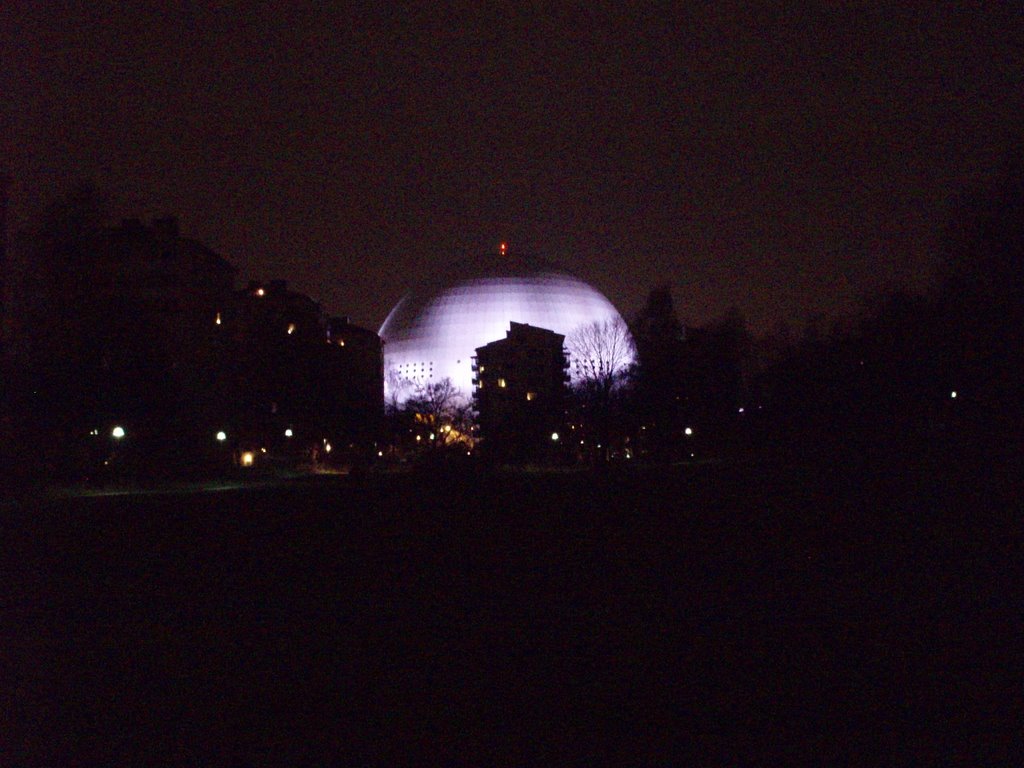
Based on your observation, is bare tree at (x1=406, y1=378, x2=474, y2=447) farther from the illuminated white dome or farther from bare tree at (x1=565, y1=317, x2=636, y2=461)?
the illuminated white dome

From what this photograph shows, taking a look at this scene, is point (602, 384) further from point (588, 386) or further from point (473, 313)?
point (473, 313)

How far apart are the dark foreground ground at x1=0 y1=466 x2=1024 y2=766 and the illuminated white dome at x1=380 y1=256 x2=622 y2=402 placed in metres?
78.7

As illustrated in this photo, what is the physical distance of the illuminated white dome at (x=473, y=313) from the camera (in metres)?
97.6

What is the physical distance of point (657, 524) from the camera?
51.1 feet

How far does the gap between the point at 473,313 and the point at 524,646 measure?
95688mm

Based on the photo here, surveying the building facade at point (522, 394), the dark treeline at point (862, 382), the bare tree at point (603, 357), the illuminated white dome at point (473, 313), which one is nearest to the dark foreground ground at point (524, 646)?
the dark treeline at point (862, 382)

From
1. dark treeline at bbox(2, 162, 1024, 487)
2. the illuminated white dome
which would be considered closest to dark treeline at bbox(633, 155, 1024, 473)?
dark treeline at bbox(2, 162, 1024, 487)

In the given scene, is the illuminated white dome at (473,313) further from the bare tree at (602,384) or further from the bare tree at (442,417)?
the bare tree at (602,384)

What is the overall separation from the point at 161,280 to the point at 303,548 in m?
44.5

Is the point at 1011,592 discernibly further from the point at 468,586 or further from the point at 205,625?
the point at 205,625

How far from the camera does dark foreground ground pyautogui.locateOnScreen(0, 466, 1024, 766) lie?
5.34 metres

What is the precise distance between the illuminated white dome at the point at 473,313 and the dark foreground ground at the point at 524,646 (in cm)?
7868

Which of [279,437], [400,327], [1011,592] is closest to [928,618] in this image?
[1011,592]

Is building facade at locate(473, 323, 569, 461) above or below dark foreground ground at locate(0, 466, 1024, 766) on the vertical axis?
above
